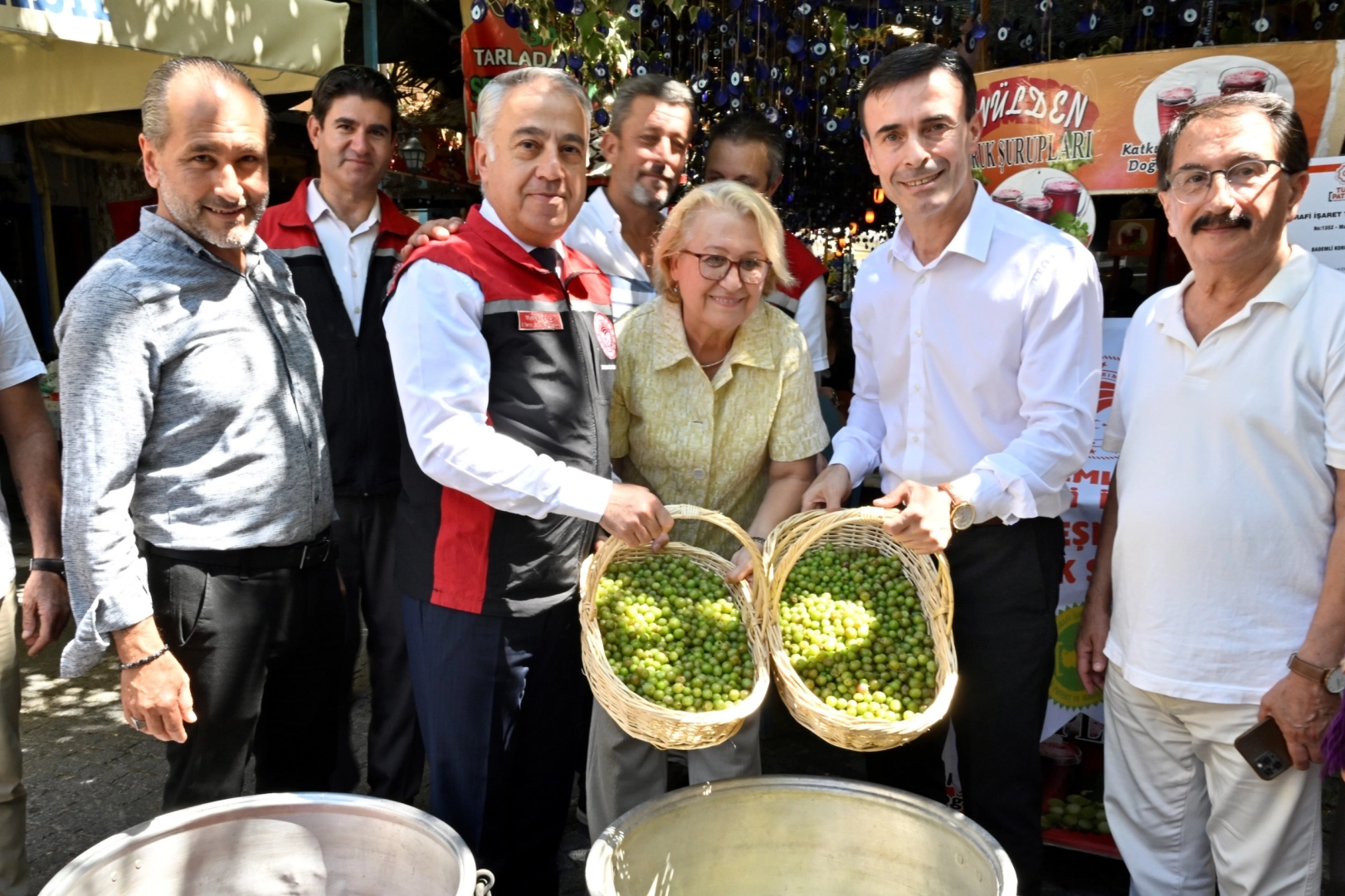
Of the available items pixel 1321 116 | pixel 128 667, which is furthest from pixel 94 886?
pixel 1321 116

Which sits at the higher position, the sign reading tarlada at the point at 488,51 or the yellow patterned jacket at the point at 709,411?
the sign reading tarlada at the point at 488,51

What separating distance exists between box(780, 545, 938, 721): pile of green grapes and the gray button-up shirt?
1.20 m

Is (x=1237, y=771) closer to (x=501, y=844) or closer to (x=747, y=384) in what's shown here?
(x=747, y=384)

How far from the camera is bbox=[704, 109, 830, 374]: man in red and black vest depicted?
330cm

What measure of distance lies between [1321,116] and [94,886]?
395cm

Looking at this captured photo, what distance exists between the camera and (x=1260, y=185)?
2.12m

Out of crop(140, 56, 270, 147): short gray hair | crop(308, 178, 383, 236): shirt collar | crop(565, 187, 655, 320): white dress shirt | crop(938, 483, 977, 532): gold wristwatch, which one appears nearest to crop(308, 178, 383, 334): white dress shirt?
crop(308, 178, 383, 236): shirt collar

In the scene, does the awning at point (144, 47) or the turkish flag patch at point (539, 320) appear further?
the awning at point (144, 47)

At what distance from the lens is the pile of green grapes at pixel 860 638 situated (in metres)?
2.17

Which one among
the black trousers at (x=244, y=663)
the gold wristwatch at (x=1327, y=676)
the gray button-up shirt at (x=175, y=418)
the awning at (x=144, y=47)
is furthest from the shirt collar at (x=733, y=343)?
the awning at (x=144, y=47)

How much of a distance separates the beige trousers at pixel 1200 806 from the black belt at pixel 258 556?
78.6 inches

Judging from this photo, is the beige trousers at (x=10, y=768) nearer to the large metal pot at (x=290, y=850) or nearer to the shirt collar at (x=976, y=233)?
the large metal pot at (x=290, y=850)

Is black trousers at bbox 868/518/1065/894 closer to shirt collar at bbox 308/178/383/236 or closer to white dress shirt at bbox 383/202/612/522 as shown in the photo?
white dress shirt at bbox 383/202/612/522

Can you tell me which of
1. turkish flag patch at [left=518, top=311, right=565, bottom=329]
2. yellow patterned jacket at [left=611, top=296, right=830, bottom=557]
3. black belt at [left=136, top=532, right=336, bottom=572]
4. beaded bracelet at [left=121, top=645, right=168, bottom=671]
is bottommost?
beaded bracelet at [left=121, top=645, right=168, bottom=671]
